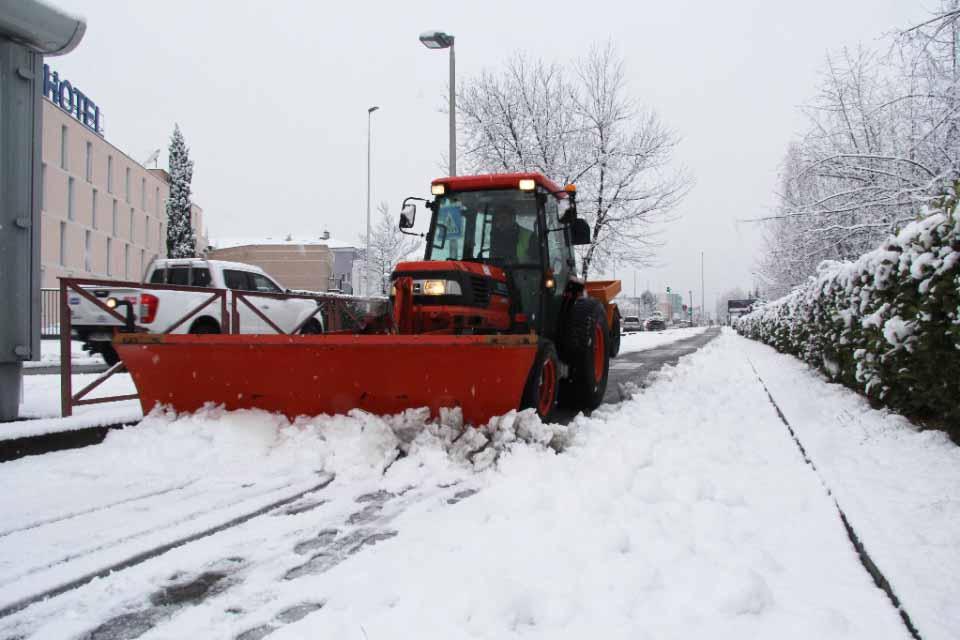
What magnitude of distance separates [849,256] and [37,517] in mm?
17771

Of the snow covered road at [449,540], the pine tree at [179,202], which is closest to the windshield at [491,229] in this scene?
the snow covered road at [449,540]

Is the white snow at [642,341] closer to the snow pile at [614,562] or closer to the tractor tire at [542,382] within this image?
the tractor tire at [542,382]

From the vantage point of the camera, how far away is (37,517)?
3322mm

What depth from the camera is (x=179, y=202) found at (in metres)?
45.6

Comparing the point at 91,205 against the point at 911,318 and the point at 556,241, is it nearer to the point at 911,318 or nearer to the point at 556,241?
the point at 556,241

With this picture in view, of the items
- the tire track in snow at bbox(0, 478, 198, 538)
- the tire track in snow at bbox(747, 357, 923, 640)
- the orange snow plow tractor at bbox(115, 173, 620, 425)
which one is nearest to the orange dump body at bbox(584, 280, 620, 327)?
the orange snow plow tractor at bbox(115, 173, 620, 425)

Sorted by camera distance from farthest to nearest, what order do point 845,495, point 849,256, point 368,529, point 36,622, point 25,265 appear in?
1. point 849,256
2. point 25,265
3. point 845,495
4. point 368,529
5. point 36,622

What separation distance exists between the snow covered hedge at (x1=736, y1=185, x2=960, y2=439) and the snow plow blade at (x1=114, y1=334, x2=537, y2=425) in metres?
2.68

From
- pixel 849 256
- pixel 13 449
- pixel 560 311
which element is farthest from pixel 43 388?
pixel 849 256

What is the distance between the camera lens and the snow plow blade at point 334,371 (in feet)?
15.0

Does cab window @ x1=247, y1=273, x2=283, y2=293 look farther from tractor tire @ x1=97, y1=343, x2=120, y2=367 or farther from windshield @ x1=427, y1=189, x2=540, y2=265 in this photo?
windshield @ x1=427, y1=189, x2=540, y2=265

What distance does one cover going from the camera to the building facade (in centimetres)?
3219

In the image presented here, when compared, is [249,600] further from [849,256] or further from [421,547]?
[849,256]

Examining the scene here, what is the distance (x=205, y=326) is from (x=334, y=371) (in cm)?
586
